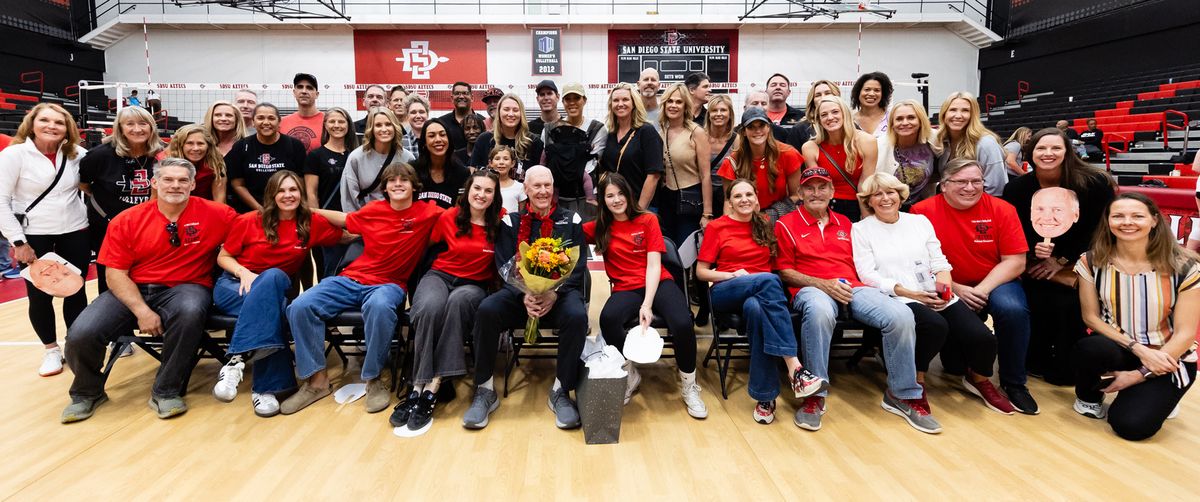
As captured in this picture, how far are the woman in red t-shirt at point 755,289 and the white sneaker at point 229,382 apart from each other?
265 cm

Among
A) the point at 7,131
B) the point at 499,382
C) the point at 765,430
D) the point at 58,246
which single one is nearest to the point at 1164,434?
the point at 765,430

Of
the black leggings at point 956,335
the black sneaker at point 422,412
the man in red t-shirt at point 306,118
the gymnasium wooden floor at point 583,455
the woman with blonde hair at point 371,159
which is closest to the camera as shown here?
the gymnasium wooden floor at point 583,455

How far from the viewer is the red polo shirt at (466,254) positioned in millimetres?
3199

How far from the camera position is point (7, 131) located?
10.4 meters

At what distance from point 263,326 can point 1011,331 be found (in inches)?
157

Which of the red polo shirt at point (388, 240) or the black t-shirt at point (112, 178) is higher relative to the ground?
the black t-shirt at point (112, 178)

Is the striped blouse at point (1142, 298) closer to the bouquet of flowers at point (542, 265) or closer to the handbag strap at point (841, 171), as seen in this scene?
the handbag strap at point (841, 171)

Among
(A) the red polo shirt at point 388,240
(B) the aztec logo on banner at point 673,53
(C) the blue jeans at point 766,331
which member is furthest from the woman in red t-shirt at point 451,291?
(B) the aztec logo on banner at point 673,53

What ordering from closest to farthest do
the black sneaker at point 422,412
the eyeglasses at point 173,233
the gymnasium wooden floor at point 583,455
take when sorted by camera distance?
the gymnasium wooden floor at point 583,455
the black sneaker at point 422,412
the eyeglasses at point 173,233

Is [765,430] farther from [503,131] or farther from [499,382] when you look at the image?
[503,131]

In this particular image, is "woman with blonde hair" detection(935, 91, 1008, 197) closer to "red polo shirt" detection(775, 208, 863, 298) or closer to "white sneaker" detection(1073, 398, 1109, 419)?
"red polo shirt" detection(775, 208, 863, 298)

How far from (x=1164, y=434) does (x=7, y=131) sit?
16079mm

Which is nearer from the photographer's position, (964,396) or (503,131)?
(964,396)

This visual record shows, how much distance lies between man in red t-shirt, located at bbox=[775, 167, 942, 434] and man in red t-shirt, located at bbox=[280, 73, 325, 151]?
3.76 m
